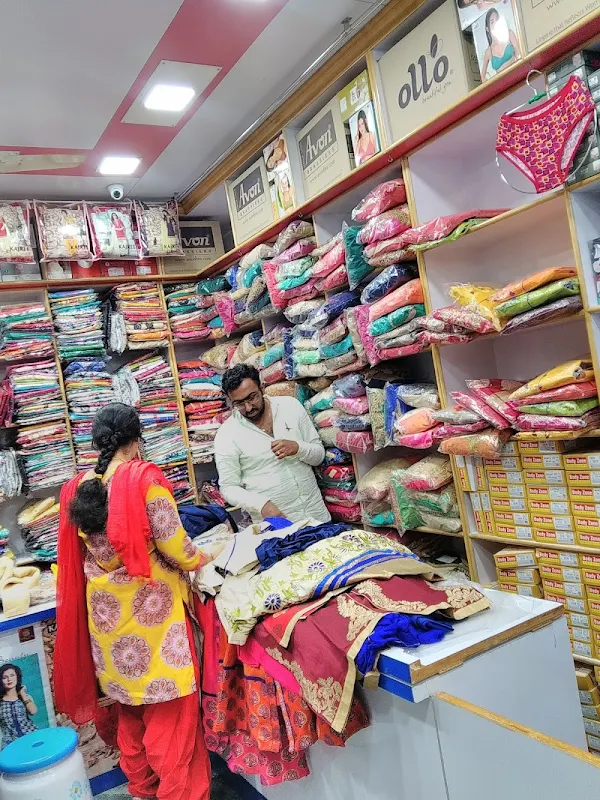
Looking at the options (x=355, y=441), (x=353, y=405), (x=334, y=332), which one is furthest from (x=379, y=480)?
(x=334, y=332)

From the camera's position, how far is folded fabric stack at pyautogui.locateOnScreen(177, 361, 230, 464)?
16.3ft

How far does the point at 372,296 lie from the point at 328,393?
2.58ft

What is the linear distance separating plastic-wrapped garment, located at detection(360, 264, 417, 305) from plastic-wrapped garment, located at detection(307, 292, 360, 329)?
30cm

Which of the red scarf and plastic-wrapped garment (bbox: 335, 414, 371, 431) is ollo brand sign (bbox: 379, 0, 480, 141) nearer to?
plastic-wrapped garment (bbox: 335, 414, 371, 431)

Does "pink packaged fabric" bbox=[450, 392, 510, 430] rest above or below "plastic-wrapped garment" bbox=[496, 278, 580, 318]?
below

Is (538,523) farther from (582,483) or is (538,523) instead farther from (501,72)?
(501,72)

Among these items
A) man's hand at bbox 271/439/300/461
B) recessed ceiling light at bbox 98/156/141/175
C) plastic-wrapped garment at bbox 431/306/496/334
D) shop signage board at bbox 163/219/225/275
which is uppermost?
recessed ceiling light at bbox 98/156/141/175

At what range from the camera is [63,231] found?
432 cm

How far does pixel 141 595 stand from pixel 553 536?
1510 millimetres

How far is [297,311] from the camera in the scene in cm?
373

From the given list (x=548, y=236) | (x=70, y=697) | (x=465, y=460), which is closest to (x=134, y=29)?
(x=548, y=236)

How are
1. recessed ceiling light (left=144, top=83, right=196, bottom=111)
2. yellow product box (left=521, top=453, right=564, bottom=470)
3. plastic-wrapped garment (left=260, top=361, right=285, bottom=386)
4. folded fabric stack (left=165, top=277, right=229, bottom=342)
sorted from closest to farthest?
1. yellow product box (left=521, top=453, right=564, bottom=470)
2. recessed ceiling light (left=144, top=83, right=196, bottom=111)
3. plastic-wrapped garment (left=260, top=361, right=285, bottom=386)
4. folded fabric stack (left=165, top=277, right=229, bottom=342)

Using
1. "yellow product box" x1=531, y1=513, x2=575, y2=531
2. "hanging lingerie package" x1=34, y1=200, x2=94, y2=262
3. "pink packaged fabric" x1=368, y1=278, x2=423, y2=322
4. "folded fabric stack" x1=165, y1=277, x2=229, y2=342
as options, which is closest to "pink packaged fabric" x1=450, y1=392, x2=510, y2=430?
"yellow product box" x1=531, y1=513, x2=575, y2=531

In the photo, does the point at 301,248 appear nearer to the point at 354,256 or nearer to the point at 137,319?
the point at 354,256
